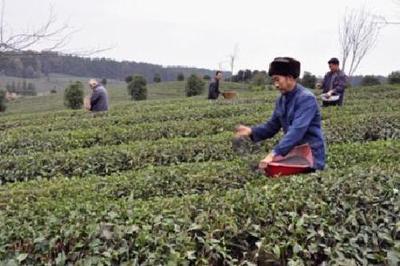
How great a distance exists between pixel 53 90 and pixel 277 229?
65.8 metres

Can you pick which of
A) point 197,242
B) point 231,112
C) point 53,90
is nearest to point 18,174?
point 197,242

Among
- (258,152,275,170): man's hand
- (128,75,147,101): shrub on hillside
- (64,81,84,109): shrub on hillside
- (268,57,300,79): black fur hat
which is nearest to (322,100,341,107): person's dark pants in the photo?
(268,57,300,79): black fur hat

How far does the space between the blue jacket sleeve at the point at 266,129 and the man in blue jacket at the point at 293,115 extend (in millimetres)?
13

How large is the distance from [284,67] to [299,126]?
55cm

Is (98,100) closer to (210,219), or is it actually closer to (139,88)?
(210,219)

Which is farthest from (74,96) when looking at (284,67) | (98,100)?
(284,67)

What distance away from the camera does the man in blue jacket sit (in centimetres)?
465

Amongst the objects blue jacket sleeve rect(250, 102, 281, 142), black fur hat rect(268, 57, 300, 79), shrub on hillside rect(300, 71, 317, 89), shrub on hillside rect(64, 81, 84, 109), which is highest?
black fur hat rect(268, 57, 300, 79)

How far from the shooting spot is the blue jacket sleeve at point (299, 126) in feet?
15.2

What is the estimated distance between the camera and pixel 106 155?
768 centimetres

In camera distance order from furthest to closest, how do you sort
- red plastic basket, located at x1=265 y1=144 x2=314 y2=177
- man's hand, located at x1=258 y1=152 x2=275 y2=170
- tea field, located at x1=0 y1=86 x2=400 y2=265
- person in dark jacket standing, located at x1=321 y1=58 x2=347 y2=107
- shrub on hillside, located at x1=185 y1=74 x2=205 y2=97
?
1. shrub on hillside, located at x1=185 y1=74 x2=205 y2=97
2. person in dark jacket standing, located at x1=321 y1=58 x2=347 y2=107
3. red plastic basket, located at x1=265 y1=144 x2=314 y2=177
4. man's hand, located at x1=258 y1=152 x2=275 y2=170
5. tea field, located at x1=0 y1=86 x2=400 y2=265

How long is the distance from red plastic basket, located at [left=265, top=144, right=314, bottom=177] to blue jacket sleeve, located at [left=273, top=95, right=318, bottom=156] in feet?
0.46

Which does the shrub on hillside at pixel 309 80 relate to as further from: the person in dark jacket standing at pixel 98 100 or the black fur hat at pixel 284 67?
the black fur hat at pixel 284 67

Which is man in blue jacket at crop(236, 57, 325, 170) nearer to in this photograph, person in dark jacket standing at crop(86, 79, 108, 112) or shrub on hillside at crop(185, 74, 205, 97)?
person in dark jacket standing at crop(86, 79, 108, 112)
